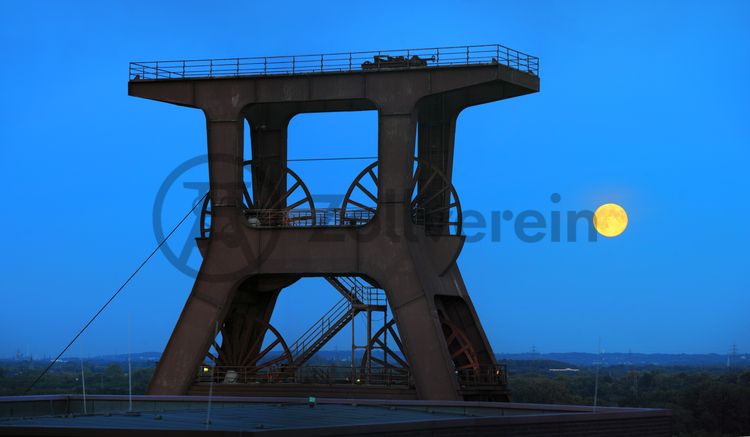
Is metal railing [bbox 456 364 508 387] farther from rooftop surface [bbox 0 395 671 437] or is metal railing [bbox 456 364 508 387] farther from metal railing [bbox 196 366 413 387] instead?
rooftop surface [bbox 0 395 671 437]

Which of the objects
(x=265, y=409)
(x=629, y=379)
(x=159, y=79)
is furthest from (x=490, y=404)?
(x=629, y=379)

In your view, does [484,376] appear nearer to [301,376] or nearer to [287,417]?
[301,376]

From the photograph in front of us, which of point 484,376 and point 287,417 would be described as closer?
point 287,417

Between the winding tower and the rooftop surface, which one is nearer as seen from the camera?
the rooftop surface

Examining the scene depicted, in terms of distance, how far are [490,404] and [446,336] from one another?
12762 mm

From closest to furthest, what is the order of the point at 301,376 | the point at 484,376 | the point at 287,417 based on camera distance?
the point at 287,417
the point at 484,376
the point at 301,376

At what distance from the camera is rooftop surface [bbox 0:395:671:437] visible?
28734mm

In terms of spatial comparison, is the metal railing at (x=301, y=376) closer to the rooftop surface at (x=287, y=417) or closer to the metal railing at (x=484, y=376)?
the metal railing at (x=484, y=376)

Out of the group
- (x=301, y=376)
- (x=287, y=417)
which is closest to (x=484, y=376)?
(x=301, y=376)

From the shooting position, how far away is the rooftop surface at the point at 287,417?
28.7 metres

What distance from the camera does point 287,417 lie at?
33.6m

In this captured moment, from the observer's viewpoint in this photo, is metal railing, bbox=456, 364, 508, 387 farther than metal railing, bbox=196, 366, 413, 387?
No

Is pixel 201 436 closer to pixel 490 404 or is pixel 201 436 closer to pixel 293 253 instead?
pixel 490 404

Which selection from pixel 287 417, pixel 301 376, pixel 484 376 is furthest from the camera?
pixel 301 376
